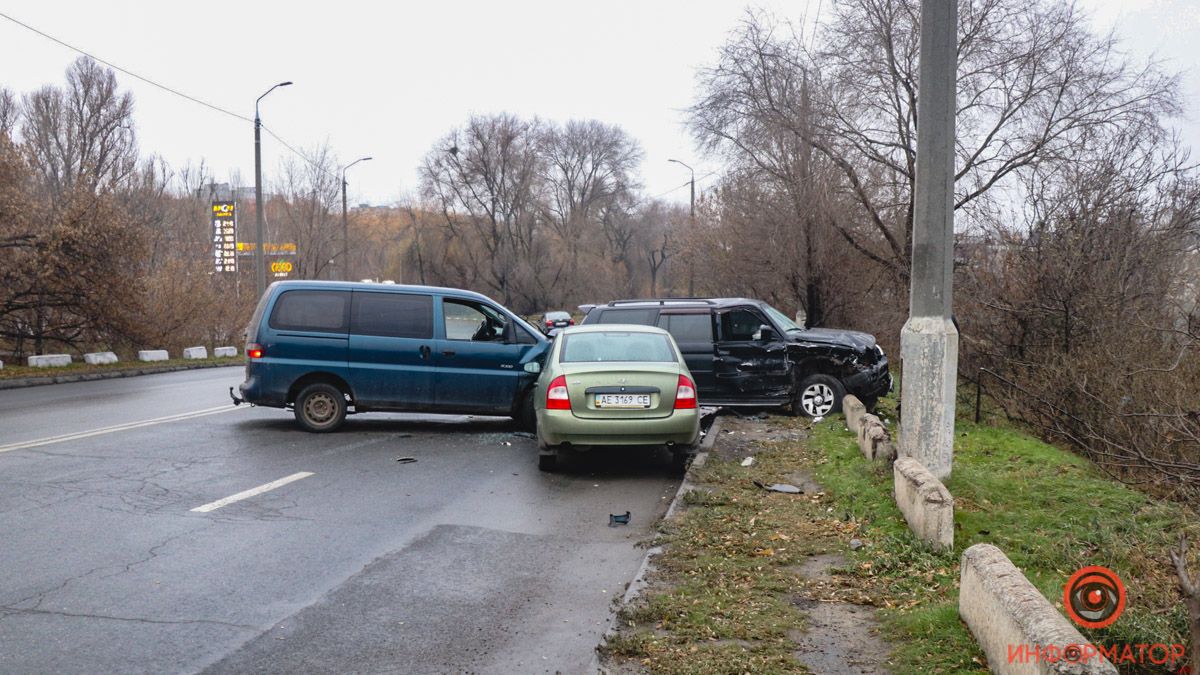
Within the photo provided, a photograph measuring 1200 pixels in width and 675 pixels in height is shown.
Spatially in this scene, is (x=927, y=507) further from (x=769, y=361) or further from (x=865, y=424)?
(x=769, y=361)

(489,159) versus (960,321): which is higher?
(489,159)

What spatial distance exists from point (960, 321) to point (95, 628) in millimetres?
12296

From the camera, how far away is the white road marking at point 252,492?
7758 millimetres

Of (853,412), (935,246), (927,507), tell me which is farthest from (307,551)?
(853,412)

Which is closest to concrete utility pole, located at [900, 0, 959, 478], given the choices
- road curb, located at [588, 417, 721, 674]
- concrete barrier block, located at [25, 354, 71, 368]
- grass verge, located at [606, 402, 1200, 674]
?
grass verge, located at [606, 402, 1200, 674]

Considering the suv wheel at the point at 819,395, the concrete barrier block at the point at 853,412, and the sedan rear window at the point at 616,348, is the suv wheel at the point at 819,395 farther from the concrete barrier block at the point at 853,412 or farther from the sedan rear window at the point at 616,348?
the sedan rear window at the point at 616,348

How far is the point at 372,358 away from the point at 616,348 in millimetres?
3835

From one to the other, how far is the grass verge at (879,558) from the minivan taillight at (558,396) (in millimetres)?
1607

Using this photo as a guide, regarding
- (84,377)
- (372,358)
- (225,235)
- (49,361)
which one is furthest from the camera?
(225,235)

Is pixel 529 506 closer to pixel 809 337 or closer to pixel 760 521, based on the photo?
pixel 760 521

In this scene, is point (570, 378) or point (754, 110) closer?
point (570, 378)

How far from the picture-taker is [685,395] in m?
9.51

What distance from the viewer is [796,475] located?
908 centimetres

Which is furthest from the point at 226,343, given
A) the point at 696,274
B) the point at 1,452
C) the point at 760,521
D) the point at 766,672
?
the point at 766,672
